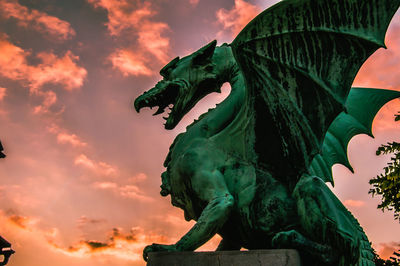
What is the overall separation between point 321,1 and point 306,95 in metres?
0.84

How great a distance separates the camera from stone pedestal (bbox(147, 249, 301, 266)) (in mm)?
2969

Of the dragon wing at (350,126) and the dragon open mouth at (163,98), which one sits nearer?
the dragon open mouth at (163,98)

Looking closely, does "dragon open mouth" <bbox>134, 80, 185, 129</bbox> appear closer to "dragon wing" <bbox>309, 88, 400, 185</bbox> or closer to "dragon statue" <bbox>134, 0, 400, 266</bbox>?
"dragon statue" <bbox>134, 0, 400, 266</bbox>

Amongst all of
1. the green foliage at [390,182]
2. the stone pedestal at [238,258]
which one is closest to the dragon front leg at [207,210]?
the stone pedestal at [238,258]

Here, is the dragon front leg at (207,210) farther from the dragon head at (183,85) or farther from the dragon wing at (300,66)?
the dragon head at (183,85)

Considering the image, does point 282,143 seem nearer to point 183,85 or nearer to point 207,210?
point 207,210

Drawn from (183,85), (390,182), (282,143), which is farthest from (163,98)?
(390,182)

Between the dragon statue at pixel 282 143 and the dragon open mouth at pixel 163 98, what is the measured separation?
1.32ft

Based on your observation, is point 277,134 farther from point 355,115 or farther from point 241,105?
point 355,115

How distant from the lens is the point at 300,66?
360 cm

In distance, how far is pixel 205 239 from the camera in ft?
10.8

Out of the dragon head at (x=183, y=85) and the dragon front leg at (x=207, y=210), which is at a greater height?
the dragon head at (x=183, y=85)

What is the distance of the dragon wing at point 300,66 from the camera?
133 inches

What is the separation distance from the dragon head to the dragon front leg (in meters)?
1.04
